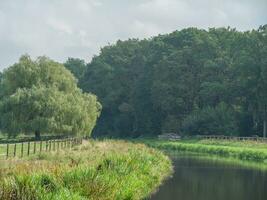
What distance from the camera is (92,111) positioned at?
7450 centimetres

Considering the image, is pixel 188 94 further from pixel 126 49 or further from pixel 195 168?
pixel 195 168

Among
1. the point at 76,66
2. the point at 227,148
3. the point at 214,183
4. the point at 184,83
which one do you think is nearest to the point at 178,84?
the point at 184,83

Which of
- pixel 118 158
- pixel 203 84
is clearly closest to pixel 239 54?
pixel 203 84

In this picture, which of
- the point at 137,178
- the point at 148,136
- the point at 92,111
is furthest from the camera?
the point at 148,136

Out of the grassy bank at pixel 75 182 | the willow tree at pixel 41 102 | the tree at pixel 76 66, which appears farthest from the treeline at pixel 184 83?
the grassy bank at pixel 75 182

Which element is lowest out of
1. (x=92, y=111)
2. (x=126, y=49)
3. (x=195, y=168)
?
(x=195, y=168)

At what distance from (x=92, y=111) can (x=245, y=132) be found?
119ft

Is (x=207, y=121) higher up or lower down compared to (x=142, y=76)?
lower down

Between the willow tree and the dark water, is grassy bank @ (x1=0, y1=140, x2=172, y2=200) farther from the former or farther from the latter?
the willow tree

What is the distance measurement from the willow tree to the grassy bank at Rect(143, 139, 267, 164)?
16521 mm

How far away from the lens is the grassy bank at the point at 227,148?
63.5 metres

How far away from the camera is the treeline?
99.8 metres

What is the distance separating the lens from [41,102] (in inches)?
2452

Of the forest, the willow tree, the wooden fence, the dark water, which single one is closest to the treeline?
the forest
